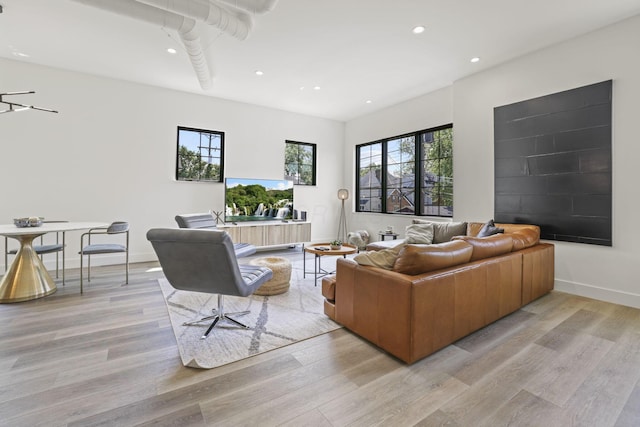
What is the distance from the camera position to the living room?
3.20 meters

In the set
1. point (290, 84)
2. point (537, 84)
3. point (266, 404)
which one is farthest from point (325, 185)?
point (266, 404)

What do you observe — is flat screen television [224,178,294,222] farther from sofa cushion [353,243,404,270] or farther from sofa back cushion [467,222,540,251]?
sofa cushion [353,243,404,270]

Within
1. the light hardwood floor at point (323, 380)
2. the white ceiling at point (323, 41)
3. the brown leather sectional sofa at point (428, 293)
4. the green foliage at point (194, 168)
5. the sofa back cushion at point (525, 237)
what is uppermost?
the white ceiling at point (323, 41)

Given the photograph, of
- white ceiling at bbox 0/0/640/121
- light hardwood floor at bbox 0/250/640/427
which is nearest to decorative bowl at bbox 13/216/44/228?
light hardwood floor at bbox 0/250/640/427

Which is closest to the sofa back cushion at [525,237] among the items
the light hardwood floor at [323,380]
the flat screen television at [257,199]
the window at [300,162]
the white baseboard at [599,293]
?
the white baseboard at [599,293]

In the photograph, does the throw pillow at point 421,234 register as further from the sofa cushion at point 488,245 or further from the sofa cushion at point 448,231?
the sofa cushion at point 488,245

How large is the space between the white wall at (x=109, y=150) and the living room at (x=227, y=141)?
16mm

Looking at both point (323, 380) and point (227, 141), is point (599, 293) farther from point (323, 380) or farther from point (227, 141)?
point (227, 141)

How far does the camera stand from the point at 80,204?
15.3 feet

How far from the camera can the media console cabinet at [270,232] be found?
5.48m

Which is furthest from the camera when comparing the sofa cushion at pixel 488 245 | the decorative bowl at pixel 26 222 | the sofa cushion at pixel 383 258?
the decorative bowl at pixel 26 222

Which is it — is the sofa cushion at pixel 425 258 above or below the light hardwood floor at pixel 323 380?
above

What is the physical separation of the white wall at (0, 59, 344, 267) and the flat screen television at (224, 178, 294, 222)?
0.86ft

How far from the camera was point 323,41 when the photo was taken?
3.58 metres
